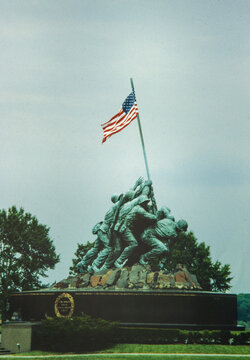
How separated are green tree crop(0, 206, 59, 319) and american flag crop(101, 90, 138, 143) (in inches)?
862

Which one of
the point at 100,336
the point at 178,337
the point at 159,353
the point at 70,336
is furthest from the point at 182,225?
the point at 70,336

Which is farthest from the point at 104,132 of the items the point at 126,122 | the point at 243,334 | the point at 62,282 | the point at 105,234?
the point at 243,334

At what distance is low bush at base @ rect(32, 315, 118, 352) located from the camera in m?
26.8

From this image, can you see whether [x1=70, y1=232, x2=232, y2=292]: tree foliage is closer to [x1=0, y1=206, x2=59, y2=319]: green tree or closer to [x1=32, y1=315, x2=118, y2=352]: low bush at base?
[x1=0, y1=206, x2=59, y2=319]: green tree

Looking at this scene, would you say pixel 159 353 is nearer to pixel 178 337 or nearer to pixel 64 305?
pixel 178 337

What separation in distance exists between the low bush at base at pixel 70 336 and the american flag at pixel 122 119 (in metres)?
12.7

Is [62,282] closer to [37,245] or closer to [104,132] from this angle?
[104,132]

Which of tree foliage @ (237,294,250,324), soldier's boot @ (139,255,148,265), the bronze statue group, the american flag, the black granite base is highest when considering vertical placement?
the american flag

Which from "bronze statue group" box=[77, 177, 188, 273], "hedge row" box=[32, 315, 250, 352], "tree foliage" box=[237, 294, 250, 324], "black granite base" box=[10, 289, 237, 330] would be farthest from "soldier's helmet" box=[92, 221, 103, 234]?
"tree foliage" box=[237, 294, 250, 324]

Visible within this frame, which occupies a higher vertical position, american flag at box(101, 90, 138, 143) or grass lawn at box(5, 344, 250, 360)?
american flag at box(101, 90, 138, 143)

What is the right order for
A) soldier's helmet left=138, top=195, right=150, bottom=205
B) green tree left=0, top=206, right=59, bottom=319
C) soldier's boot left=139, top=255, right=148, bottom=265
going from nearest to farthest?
soldier's boot left=139, top=255, right=148, bottom=265 → soldier's helmet left=138, top=195, right=150, bottom=205 → green tree left=0, top=206, right=59, bottom=319

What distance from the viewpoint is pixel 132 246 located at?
36375 mm

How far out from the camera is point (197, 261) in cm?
6012

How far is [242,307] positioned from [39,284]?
155 ft
